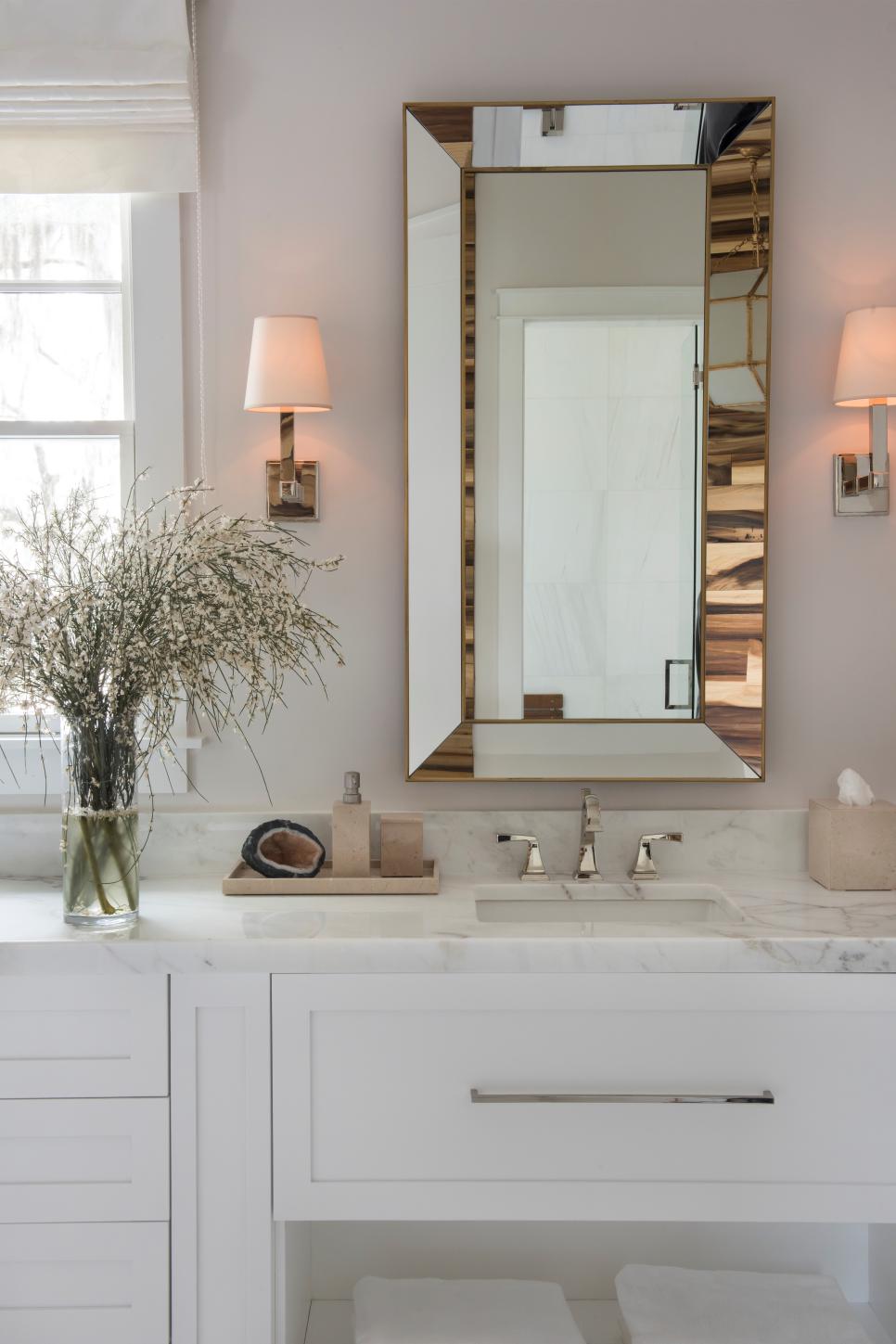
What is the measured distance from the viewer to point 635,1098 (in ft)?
5.09

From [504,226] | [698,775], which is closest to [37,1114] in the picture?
[698,775]

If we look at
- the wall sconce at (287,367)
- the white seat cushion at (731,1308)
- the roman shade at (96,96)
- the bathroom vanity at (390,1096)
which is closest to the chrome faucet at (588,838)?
the bathroom vanity at (390,1096)

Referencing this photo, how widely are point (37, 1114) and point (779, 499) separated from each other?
1.55 m

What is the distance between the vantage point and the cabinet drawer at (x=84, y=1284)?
5.12ft

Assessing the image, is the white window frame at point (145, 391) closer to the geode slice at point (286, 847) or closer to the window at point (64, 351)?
the window at point (64, 351)

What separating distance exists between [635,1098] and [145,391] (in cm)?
141

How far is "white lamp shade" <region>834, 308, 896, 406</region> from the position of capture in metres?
1.88

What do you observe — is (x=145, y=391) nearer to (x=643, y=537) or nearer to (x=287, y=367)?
(x=287, y=367)

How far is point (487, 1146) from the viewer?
1570mm

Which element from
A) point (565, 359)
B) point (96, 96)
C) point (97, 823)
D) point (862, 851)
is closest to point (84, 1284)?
point (97, 823)

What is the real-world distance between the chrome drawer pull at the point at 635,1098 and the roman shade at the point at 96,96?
1.56 meters

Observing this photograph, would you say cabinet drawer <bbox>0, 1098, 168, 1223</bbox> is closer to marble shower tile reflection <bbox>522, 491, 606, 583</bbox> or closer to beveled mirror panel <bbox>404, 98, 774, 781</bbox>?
beveled mirror panel <bbox>404, 98, 774, 781</bbox>

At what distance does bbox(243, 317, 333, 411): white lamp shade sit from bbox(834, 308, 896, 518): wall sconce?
895mm

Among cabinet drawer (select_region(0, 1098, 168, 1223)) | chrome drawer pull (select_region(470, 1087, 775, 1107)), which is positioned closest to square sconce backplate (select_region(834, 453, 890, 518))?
chrome drawer pull (select_region(470, 1087, 775, 1107))
